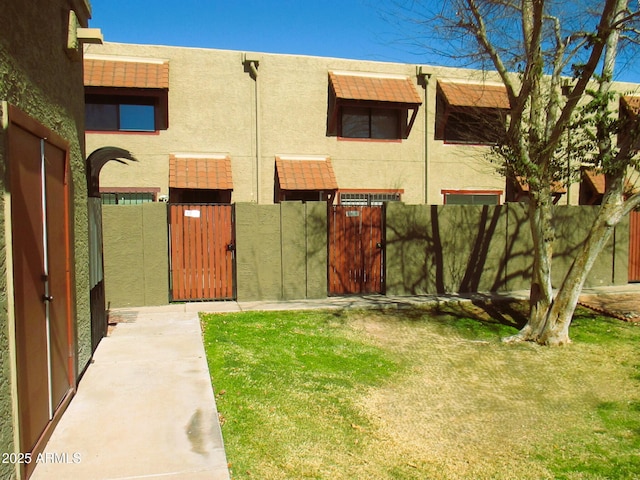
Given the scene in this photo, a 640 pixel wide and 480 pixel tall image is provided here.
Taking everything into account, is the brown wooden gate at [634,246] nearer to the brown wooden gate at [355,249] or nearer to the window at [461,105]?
the window at [461,105]

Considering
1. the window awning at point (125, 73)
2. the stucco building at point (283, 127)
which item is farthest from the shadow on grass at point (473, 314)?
the window awning at point (125, 73)

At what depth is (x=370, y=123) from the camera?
16406mm

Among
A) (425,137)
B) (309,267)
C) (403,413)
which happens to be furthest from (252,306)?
(425,137)

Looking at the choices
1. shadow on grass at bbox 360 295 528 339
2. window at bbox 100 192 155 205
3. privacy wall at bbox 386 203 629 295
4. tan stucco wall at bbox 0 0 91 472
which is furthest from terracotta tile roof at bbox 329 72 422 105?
tan stucco wall at bbox 0 0 91 472

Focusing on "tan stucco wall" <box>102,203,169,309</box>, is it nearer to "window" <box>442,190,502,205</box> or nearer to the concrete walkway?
the concrete walkway

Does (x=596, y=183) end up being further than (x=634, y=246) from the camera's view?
Yes

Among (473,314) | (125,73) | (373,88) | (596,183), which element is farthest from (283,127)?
(596,183)

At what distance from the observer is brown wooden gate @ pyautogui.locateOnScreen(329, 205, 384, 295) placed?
36.3 ft

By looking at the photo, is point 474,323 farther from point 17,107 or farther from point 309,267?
point 17,107

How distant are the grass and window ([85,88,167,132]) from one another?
7557 millimetres

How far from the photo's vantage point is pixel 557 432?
500cm

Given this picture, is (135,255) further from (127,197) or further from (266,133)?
(266,133)

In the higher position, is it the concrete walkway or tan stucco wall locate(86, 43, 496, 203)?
tan stucco wall locate(86, 43, 496, 203)

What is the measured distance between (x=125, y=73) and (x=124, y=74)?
0.16 ft
